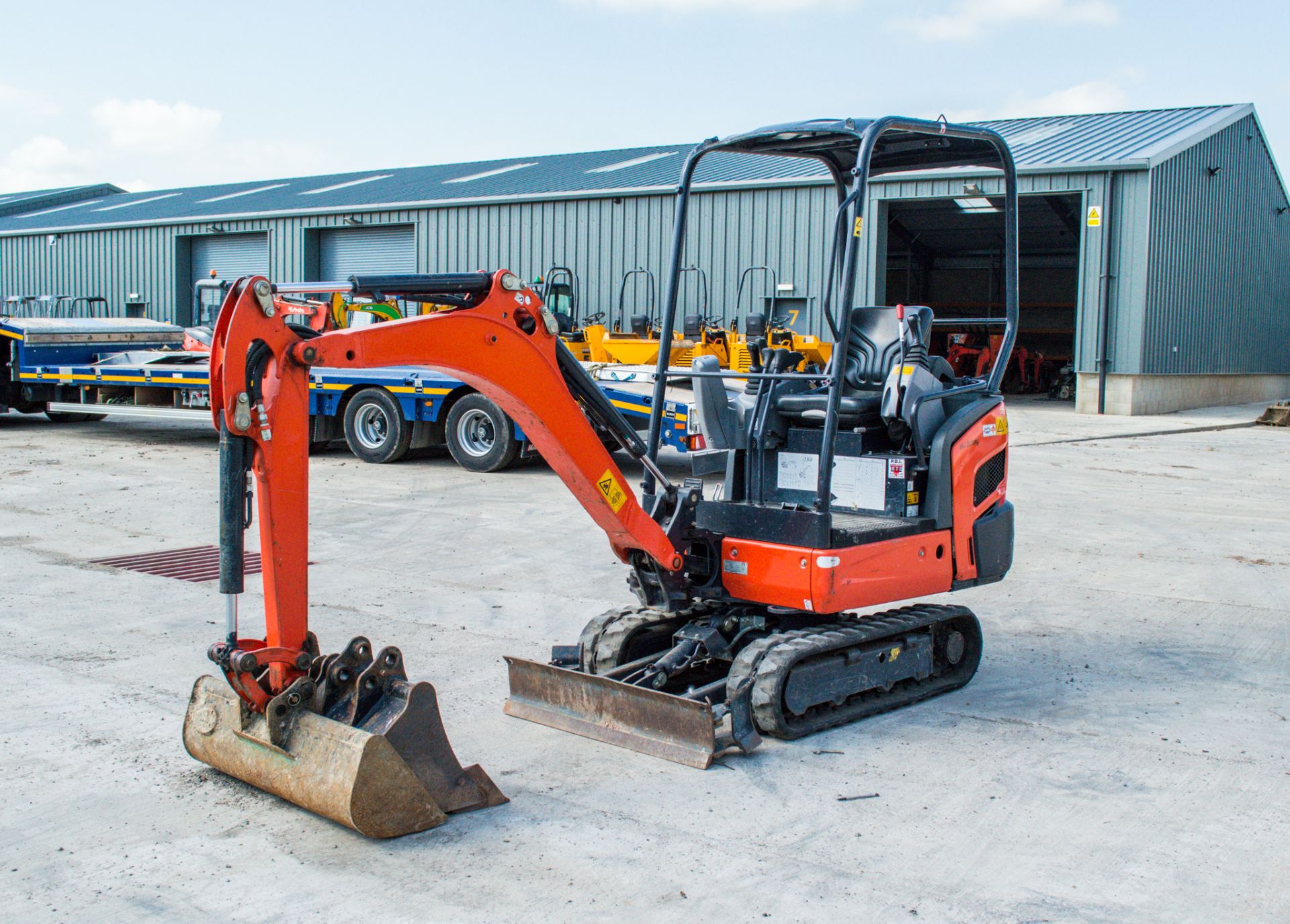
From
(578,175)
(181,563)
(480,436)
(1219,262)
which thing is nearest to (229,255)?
(578,175)

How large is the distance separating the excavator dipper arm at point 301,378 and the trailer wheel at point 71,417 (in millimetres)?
18230

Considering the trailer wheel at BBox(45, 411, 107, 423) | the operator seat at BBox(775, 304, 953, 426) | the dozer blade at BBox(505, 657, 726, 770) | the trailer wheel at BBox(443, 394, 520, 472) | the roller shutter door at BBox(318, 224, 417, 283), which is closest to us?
the dozer blade at BBox(505, 657, 726, 770)

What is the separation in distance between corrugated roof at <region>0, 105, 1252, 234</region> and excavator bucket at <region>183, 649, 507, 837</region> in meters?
16.8

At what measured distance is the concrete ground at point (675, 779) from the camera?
374 centimetres

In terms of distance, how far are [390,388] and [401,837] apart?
1085 cm

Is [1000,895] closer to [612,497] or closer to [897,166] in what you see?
[612,497]

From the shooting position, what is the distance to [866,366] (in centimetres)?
591

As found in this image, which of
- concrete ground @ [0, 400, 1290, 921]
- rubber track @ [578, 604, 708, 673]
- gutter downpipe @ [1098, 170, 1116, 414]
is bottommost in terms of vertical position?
concrete ground @ [0, 400, 1290, 921]

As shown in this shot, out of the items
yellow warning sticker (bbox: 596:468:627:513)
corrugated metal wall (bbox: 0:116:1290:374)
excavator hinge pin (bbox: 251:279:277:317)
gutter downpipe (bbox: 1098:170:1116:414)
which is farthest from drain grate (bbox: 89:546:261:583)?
gutter downpipe (bbox: 1098:170:1116:414)

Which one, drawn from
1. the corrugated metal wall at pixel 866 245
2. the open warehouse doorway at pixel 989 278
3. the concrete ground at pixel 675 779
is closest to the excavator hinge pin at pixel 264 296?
the concrete ground at pixel 675 779

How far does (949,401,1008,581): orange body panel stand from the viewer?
5.78 m

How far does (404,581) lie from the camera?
8195mm

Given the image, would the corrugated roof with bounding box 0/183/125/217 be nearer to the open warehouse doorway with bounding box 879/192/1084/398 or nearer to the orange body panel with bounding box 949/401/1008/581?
the open warehouse doorway with bounding box 879/192/1084/398

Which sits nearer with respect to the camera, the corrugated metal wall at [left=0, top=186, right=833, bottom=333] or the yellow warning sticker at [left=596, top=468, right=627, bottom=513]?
the yellow warning sticker at [left=596, top=468, right=627, bottom=513]
